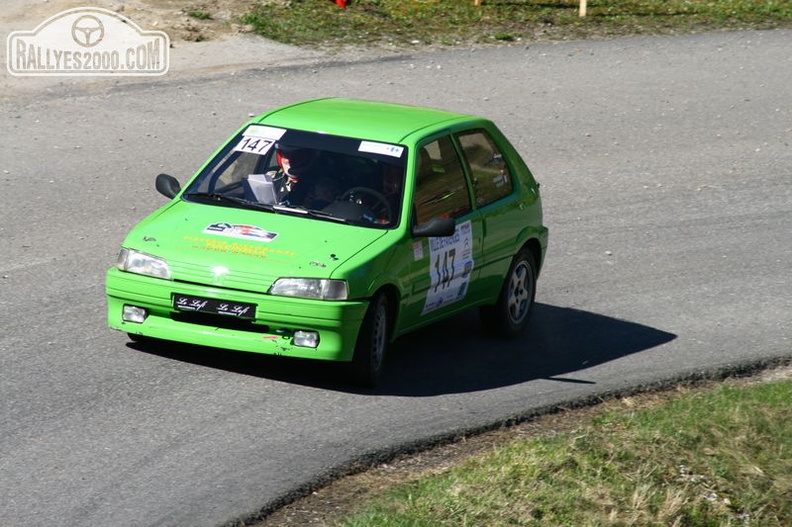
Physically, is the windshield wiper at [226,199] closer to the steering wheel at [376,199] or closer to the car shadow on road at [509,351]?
the steering wheel at [376,199]

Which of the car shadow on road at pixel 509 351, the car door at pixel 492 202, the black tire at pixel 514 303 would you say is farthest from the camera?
the black tire at pixel 514 303

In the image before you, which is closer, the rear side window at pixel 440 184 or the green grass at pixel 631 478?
the green grass at pixel 631 478

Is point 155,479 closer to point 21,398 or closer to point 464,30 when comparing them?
point 21,398

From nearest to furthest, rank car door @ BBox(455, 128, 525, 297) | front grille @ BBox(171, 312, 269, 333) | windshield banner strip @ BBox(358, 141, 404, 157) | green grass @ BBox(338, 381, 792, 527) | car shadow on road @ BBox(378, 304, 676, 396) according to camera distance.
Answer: green grass @ BBox(338, 381, 792, 527) → front grille @ BBox(171, 312, 269, 333) → car shadow on road @ BBox(378, 304, 676, 396) → windshield banner strip @ BBox(358, 141, 404, 157) → car door @ BBox(455, 128, 525, 297)

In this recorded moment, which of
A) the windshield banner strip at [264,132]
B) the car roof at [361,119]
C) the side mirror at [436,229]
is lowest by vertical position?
the side mirror at [436,229]

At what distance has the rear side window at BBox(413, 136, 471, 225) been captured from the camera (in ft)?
31.0

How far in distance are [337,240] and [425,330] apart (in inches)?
79.9

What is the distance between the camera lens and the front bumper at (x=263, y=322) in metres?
8.39

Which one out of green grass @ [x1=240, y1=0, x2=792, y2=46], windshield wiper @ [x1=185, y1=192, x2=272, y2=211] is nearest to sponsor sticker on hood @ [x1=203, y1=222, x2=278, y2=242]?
windshield wiper @ [x1=185, y1=192, x2=272, y2=211]

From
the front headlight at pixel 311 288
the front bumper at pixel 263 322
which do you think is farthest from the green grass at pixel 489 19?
the front headlight at pixel 311 288

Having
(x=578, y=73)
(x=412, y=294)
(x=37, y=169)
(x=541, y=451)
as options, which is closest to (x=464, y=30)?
(x=578, y=73)

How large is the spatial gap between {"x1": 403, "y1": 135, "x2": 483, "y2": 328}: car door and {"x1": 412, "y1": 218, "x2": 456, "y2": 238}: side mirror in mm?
80

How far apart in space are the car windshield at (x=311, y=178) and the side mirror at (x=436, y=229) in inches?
6.9

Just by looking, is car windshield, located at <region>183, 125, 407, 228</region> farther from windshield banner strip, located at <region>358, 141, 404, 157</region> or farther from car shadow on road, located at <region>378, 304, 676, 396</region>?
car shadow on road, located at <region>378, 304, 676, 396</region>
